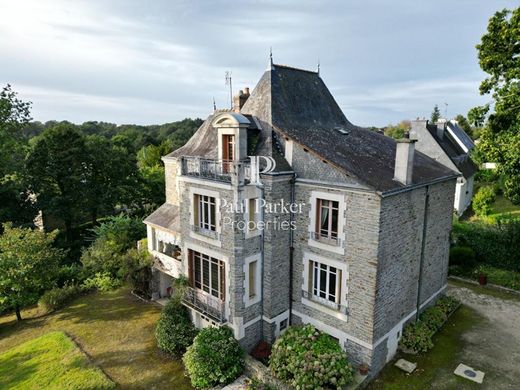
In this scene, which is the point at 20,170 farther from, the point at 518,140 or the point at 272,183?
the point at 518,140

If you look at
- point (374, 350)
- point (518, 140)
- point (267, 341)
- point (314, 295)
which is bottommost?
point (267, 341)

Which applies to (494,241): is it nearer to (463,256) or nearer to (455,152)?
(463,256)

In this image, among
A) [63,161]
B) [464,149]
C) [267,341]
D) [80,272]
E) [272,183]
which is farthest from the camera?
[464,149]

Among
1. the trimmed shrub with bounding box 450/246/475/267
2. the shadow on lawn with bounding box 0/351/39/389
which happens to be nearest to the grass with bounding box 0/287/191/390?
the shadow on lawn with bounding box 0/351/39/389

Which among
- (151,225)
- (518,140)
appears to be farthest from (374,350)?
(151,225)

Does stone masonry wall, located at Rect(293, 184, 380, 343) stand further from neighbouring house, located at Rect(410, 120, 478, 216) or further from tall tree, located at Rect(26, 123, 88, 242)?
tall tree, located at Rect(26, 123, 88, 242)
